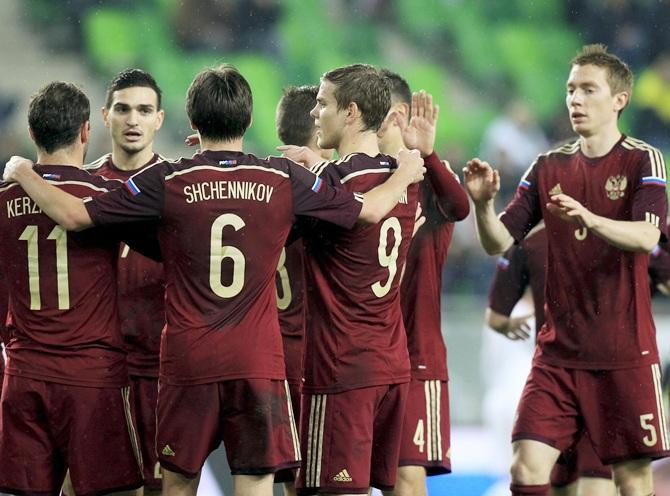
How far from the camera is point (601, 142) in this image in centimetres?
620

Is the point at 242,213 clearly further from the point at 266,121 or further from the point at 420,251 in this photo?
Answer: the point at 266,121

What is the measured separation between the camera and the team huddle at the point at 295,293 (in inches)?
187

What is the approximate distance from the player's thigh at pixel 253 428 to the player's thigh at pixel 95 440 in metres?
0.59

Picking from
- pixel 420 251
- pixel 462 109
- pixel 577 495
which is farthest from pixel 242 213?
pixel 462 109

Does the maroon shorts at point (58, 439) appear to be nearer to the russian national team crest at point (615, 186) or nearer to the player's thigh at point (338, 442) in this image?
the player's thigh at point (338, 442)

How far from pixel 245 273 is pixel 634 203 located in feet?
7.30

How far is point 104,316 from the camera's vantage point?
5.14 m

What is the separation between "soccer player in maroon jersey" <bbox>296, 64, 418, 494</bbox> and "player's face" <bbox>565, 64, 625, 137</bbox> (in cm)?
128

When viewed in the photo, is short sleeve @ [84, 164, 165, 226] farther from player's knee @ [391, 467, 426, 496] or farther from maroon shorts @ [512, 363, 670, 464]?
maroon shorts @ [512, 363, 670, 464]

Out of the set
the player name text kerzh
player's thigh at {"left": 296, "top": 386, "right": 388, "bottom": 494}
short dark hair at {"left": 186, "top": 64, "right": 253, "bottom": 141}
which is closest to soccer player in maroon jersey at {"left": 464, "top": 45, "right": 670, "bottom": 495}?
player's thigh at {"left": 296, "top": 386, "right": 388, "bottom": 494}

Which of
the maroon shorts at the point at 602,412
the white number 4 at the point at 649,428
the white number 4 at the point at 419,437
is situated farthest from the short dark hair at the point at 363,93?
the white number 4 at the point at 649,428

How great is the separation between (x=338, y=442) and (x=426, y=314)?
1220 mm

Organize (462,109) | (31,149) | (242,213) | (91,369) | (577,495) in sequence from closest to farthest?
(242,213) < (91,369) < (577,495) < (31,149) < (462,109)

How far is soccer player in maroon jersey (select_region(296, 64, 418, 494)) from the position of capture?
5.16 m
